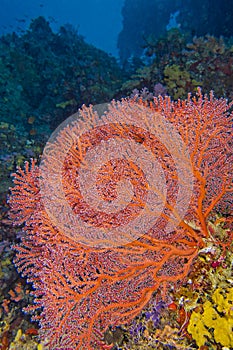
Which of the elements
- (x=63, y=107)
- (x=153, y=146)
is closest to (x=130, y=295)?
(x=153, y=146)

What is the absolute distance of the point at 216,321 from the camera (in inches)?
102

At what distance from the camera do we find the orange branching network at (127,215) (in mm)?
2803

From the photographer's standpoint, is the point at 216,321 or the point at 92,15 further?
the point at 92,15

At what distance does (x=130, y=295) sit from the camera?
2877 mm

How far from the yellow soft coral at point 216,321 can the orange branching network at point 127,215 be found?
44cm

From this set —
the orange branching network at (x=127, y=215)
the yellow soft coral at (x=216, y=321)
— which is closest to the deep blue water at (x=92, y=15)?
the orange branching network at (x=127, y=215)

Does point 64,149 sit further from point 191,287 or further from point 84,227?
point 191,287

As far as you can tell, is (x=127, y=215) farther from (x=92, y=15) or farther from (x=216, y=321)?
(x=92, y=15)

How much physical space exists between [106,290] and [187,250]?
3.38 ft

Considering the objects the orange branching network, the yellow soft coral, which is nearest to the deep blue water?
the orange branching network

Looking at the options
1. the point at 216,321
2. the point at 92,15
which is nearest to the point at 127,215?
the point at 216,321

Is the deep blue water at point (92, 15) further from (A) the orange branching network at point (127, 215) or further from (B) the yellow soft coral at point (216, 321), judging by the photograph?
(B) the yellow soft coral at point (216, 321)

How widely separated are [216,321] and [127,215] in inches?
55.0

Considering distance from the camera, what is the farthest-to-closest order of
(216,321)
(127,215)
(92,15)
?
1. (92,15)
2. (127,215)
3. (216,321)
